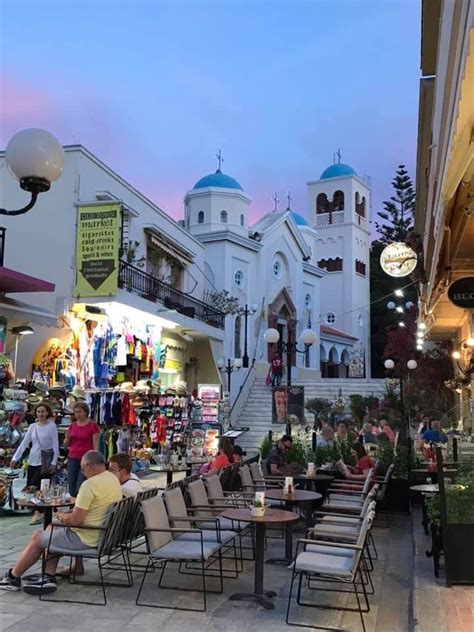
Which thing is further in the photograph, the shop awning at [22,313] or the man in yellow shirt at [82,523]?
the shop awning at [22,313]

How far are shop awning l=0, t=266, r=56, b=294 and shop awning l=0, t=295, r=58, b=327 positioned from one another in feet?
0.72

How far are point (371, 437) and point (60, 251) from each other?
315 inches

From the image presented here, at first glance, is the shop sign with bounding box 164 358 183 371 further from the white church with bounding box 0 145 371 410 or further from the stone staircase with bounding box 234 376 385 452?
the stone staircase with bounding box 234 376 385 452

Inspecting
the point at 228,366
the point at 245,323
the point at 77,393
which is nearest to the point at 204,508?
the point at 77,393

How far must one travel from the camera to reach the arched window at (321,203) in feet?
152

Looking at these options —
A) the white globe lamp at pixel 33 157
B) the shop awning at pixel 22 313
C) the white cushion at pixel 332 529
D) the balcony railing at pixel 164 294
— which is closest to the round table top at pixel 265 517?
the white cushion at pixel 332 529

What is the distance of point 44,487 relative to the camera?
601 centimetres

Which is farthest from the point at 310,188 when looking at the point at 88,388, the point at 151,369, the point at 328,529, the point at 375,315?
the point at 328,529

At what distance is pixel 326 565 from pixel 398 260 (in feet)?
21.1

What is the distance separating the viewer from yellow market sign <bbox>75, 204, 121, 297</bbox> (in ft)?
45.2

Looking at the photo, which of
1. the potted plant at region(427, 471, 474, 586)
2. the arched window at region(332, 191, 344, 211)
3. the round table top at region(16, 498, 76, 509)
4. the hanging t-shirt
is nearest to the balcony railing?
the hanging t-shirt

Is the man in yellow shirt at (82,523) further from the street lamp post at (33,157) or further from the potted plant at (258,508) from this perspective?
the street lamp post at (33,157)

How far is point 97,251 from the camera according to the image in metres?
13.9

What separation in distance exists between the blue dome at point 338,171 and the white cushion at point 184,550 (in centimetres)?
4312
